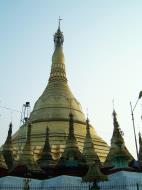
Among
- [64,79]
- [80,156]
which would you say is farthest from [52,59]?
[80,156]

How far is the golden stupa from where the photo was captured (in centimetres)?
4462

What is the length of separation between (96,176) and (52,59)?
120 feet

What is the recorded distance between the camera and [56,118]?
48.4m

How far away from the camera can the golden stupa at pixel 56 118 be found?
44625 mm

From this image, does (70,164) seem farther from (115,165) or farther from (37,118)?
(37,118)

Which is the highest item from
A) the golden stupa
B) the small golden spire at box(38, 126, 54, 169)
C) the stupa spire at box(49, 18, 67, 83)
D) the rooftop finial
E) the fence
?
the rooftop finial

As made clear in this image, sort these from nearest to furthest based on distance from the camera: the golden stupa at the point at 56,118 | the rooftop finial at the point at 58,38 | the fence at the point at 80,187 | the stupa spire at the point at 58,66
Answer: the fence at the point at 80,187 → the golden stupa at the point at 56,118 → the stupa spire at the point at 58,66 → the rooftop finial at the point at 58,38

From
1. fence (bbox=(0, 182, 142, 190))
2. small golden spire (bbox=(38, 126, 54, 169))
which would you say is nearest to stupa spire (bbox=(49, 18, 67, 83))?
small golden spire (bbox=(38, 126, 54, 169))

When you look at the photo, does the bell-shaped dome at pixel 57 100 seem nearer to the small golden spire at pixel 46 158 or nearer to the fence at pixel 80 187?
the small golden spire at pixel 46 158

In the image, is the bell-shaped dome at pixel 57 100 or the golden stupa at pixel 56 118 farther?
the bell-shaped dome at pixel 57 100

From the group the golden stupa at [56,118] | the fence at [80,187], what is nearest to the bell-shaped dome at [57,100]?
the golden stupa at [56,118]

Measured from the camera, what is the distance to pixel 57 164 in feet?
122

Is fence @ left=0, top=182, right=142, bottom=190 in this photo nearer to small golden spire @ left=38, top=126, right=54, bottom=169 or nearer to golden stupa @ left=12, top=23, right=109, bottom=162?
small golden spire @ left=38, top=126, right=54, bottom=169

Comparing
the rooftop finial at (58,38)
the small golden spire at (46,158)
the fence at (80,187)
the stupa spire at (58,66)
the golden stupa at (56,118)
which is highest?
the rooftop finial at (58,38)
